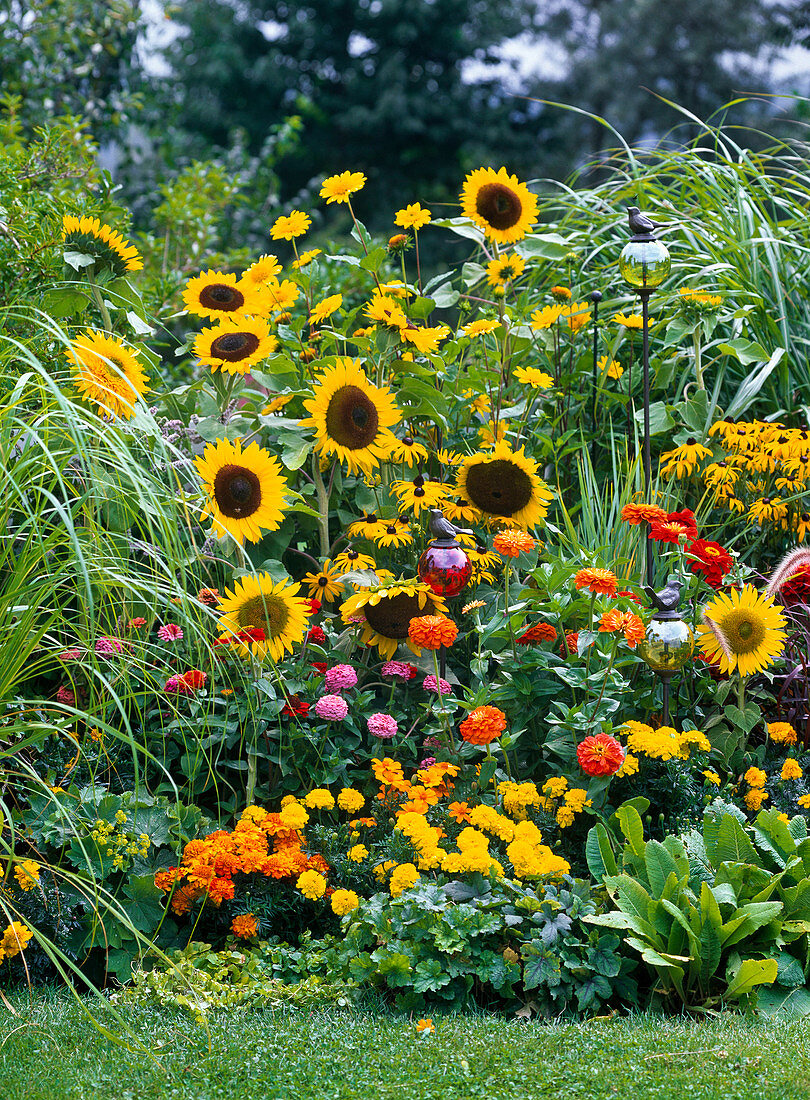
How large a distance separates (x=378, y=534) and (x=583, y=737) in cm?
92

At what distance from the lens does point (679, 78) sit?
66.1 ft

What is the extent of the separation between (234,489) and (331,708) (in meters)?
0.69

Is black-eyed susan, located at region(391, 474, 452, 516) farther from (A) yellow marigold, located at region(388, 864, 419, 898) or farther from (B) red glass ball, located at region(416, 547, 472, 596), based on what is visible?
(A) yellow marigold, located at region(388, 864, 419, 898)

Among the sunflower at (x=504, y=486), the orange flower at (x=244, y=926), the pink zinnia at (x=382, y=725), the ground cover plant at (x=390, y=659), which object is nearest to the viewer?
the ground cover plant at (x=390, y=659)

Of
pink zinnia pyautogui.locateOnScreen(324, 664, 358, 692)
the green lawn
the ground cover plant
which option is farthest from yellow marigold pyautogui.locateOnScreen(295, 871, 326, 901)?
pink zinnia pyautogui.locateOnScreen(324, 664, 358, 692)

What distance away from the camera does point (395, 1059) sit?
6.95 feet

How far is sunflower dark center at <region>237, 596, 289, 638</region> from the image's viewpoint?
2.92 meters

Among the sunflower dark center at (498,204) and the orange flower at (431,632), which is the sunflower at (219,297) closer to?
the sunflower dark center at (498,204)

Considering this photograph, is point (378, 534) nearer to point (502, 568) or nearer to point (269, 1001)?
point (502, 568)

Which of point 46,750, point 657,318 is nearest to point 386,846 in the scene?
point 46,750

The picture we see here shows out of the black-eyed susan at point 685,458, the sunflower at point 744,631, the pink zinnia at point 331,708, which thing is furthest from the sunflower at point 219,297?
the sunflower at point 744,631

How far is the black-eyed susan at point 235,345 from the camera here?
129 inches

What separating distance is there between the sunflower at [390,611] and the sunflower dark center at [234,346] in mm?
854

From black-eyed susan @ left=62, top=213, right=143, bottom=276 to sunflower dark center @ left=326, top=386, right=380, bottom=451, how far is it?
0.79 m
